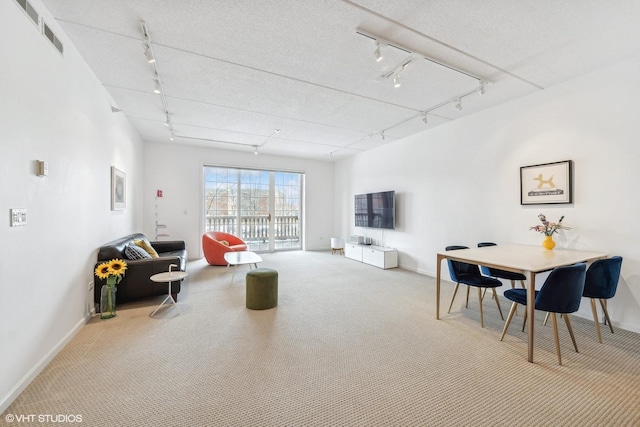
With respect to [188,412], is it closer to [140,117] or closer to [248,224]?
[140,117]

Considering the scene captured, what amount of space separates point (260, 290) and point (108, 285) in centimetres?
175

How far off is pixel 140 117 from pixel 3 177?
3.45 metres

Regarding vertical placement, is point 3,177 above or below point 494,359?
above

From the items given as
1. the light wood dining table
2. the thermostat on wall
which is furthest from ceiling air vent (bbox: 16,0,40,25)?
the light wood dining table

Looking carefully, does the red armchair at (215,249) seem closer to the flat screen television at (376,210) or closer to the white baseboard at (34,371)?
the white baseboard at (34,371)

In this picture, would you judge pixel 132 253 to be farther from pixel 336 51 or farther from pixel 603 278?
pixel 603 278

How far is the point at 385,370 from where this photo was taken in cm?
206

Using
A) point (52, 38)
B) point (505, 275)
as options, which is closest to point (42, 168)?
point (52, 38)

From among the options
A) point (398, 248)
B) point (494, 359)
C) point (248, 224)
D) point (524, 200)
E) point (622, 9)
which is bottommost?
point (494, 359)

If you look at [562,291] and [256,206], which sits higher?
[256,206]

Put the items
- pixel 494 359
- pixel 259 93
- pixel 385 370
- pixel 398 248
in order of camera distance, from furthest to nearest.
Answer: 1. pixel 398 248
2. pixel 259 93
3. pixel 494 359
4. pixel 385 370

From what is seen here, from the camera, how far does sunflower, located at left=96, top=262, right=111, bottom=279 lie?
294 cm

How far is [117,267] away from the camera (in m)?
3.03

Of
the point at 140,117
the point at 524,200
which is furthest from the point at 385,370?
the point at 140,117
